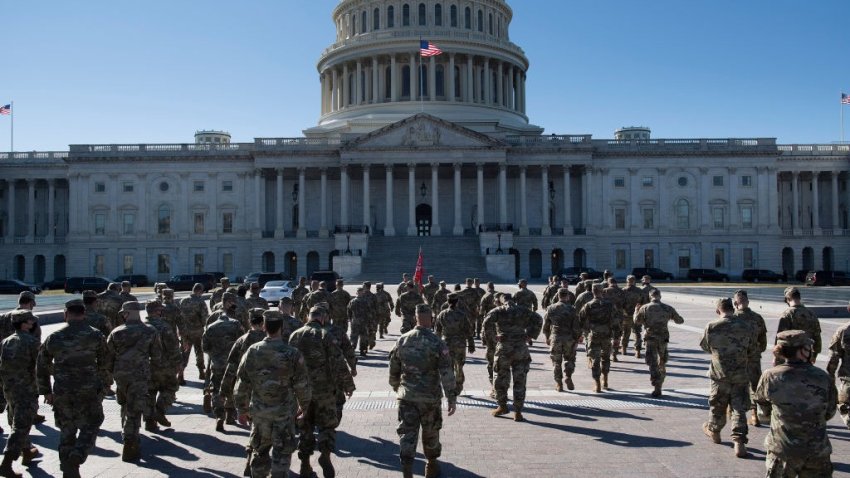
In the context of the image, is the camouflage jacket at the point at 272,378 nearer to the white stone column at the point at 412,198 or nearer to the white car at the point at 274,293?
the white car at the point at 274,293

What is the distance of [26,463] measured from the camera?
10.3 m

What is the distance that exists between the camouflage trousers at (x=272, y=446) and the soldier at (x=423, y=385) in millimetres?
1390

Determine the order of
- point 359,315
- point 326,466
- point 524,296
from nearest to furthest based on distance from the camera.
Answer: point 326,466
point 524,296
point 359,315

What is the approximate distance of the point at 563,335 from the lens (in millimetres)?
15008

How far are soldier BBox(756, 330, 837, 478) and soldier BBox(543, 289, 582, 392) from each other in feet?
24.2

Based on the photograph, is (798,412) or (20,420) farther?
(20,420)

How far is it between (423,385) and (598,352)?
21.7ft

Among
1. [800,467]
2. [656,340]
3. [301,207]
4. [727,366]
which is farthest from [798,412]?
[301,207]

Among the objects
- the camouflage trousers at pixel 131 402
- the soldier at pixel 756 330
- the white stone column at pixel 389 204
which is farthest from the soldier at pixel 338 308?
the white stone column at pixel 389 204

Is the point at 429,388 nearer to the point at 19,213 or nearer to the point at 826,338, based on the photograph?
the point at 826,338

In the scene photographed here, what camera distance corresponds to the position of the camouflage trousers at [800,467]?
7.18 meters

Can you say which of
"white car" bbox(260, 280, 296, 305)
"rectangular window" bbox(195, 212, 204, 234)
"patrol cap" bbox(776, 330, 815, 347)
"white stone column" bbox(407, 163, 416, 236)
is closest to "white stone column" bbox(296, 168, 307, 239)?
"rectangular window" bbox(195, 212, 204, 234)

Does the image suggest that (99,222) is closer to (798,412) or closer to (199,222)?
(199,222)

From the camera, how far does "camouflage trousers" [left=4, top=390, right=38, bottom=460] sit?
31.6 ft
